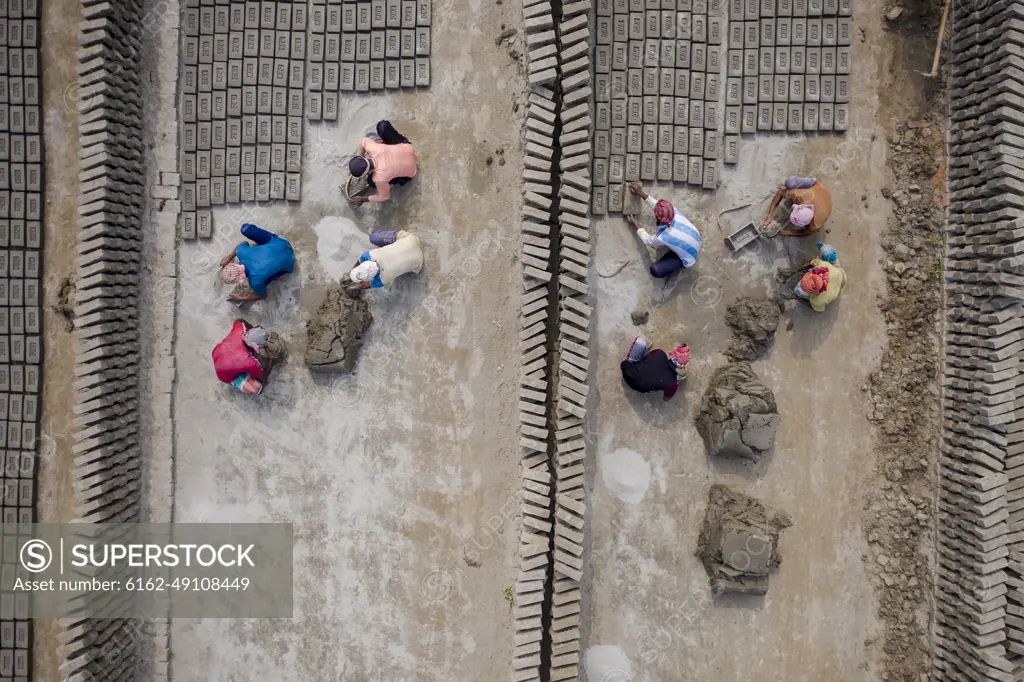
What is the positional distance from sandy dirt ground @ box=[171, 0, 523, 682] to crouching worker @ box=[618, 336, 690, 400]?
177 cm

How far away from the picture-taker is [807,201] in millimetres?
9617

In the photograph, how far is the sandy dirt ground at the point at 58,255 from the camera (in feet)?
34.0

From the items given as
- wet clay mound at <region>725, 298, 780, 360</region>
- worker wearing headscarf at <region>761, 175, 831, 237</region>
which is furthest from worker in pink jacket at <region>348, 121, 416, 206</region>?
worker wearing headscarf at <region>761, 175, 831, 237</region>

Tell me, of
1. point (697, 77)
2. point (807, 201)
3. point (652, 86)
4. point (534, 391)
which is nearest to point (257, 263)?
point (534, 391)

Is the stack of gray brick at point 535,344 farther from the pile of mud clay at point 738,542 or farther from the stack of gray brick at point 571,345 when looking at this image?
the pile of mud clay at point 738,542

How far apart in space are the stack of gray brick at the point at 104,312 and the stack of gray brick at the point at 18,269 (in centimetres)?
5

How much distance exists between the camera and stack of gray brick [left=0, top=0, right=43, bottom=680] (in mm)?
10164

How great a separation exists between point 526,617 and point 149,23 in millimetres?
10704

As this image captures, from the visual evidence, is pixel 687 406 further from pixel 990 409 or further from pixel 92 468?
pixel 92 468

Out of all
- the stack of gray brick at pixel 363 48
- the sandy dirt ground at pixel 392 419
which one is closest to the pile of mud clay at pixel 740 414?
the sandy dirt ground at pixel 392 419

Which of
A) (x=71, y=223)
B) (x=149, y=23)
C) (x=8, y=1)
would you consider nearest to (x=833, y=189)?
(x=149, y=23)

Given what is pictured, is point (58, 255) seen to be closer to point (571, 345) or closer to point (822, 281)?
point (571, 345)

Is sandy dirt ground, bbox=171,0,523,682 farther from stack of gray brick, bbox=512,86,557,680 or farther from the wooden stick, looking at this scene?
the wooden stick

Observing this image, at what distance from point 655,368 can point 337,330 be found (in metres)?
4.75
